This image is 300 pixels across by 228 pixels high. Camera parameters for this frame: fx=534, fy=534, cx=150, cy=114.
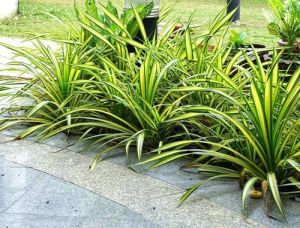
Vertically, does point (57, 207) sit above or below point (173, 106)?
below

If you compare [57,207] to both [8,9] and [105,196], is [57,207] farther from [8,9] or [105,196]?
[8,9]

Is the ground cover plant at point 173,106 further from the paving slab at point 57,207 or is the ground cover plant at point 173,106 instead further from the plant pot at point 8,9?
the plant pot at point 8,9

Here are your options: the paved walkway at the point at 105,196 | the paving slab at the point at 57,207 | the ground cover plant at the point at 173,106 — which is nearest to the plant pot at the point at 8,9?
the ground cover plant at the point at 173,106

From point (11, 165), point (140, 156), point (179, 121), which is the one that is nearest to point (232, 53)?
point (179, 121)

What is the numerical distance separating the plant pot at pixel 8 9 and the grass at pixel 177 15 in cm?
13

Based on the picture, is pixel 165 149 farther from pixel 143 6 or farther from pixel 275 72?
pixel 143 6

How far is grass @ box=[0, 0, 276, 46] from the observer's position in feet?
26.9

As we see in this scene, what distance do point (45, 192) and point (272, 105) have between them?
1.19m

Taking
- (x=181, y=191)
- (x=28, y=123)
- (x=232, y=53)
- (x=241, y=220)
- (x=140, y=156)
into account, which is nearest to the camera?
(x=241, y=220)

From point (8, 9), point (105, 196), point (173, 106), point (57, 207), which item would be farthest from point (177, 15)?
point (57, 207)

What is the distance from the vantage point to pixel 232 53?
4.51m

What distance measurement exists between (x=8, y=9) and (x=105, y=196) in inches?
296

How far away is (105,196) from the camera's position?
8.39ft

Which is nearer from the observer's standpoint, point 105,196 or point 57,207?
point 57,207
